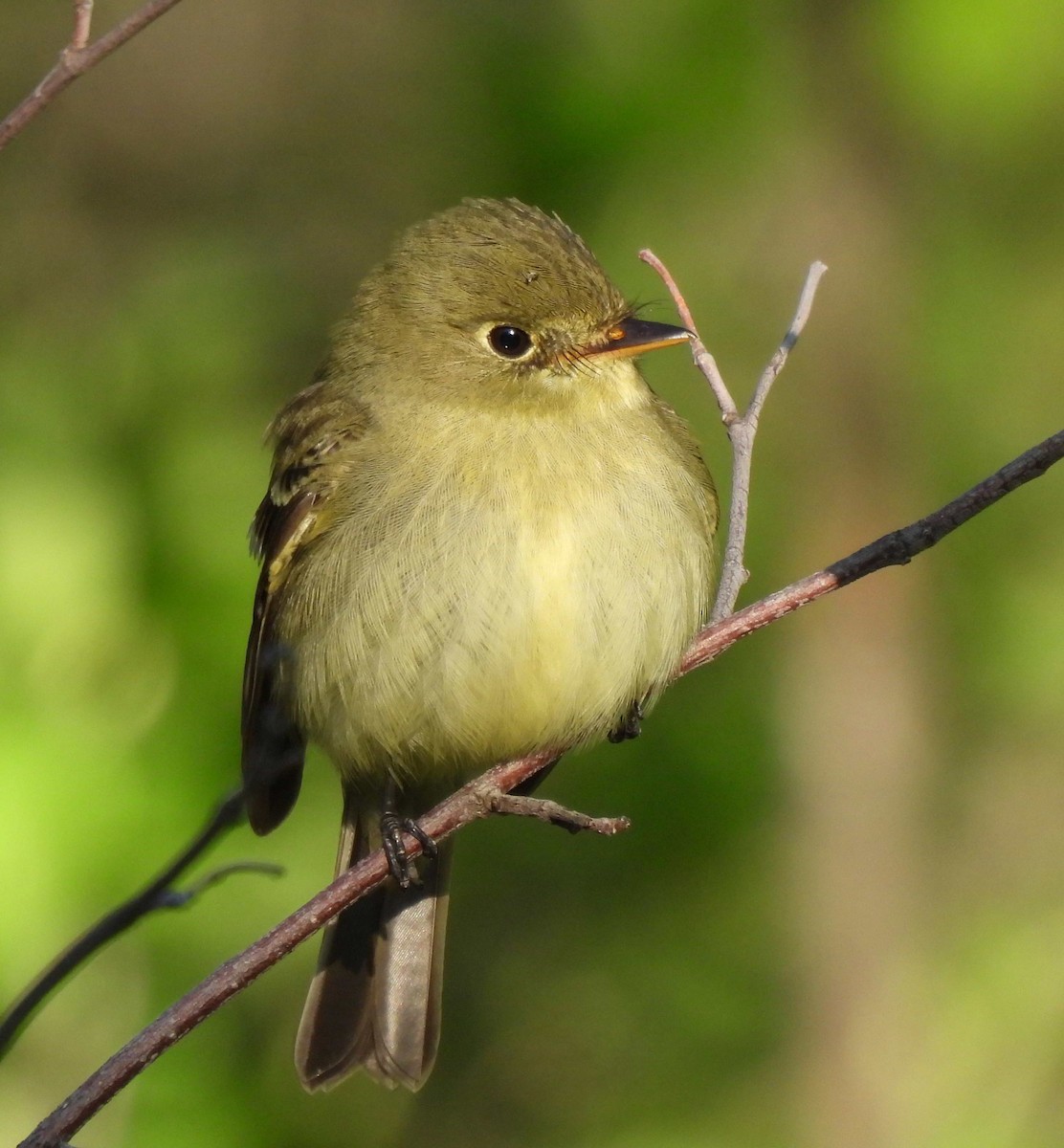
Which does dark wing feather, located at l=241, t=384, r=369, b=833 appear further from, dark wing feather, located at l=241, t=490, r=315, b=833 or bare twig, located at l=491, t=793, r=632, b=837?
bare twig, located at l=491, t=793, r=632, b=837

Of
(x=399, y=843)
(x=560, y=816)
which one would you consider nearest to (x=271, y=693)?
(x=399, y=843)

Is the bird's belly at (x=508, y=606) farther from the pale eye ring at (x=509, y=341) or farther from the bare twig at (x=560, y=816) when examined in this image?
the bare twig at (x=560, y=816)

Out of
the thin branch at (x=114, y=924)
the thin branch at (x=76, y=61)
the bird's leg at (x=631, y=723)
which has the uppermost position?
the thin branch at (x=76, y=61)

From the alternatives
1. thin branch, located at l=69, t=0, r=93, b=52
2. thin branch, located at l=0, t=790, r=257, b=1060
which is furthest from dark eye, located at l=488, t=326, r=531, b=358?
thin branch, located at l=69, t=0, r=93, b=52

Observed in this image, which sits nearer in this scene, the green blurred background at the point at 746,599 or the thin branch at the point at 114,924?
the thin branch at the point at 114,924

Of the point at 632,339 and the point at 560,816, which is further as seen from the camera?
the point at 632,339

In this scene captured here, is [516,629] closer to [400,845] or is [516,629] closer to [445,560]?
[445,560]

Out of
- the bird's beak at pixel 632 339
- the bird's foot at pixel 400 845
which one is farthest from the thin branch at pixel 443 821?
the bird's beak at pixel 632 339

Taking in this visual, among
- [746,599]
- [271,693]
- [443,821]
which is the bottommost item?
[746,599]
